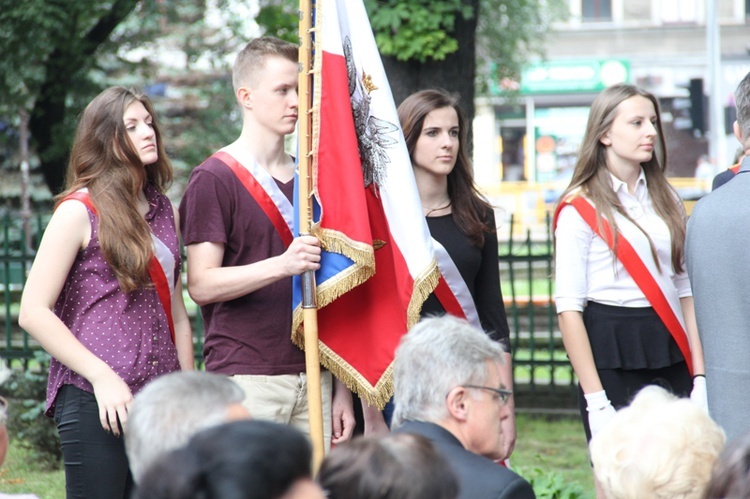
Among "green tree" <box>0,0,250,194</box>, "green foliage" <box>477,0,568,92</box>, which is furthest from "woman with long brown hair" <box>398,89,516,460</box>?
"green foliage" <box>477,0,568,92</box>

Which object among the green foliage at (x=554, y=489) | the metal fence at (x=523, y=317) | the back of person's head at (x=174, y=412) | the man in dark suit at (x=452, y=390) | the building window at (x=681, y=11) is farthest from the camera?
the building window at (x=681, y=11)

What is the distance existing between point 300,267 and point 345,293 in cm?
43

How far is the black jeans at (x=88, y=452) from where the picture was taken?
3.40 m

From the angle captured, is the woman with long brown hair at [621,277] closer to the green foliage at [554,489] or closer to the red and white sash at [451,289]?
the red and white sash at [451,289]

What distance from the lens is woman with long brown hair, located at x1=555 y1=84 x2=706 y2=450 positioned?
13.1 ft

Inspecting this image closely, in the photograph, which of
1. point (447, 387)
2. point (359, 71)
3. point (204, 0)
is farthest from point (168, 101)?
point (447, 387)

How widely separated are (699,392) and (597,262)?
0.62 m

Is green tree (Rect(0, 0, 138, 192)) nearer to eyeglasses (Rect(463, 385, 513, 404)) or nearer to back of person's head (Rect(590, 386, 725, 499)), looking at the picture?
eyeglasses (Rect(463, 385, 513, 404))

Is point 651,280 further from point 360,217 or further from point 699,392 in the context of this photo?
point 360,217

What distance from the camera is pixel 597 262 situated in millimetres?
4070

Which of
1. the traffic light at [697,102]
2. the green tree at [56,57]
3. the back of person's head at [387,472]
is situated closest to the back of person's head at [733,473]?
the back of person's head at [387,472]

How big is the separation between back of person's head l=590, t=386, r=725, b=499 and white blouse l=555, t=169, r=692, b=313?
1.56 metres

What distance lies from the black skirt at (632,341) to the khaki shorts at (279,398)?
110cm

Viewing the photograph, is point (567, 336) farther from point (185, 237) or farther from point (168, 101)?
point (168, 101)
